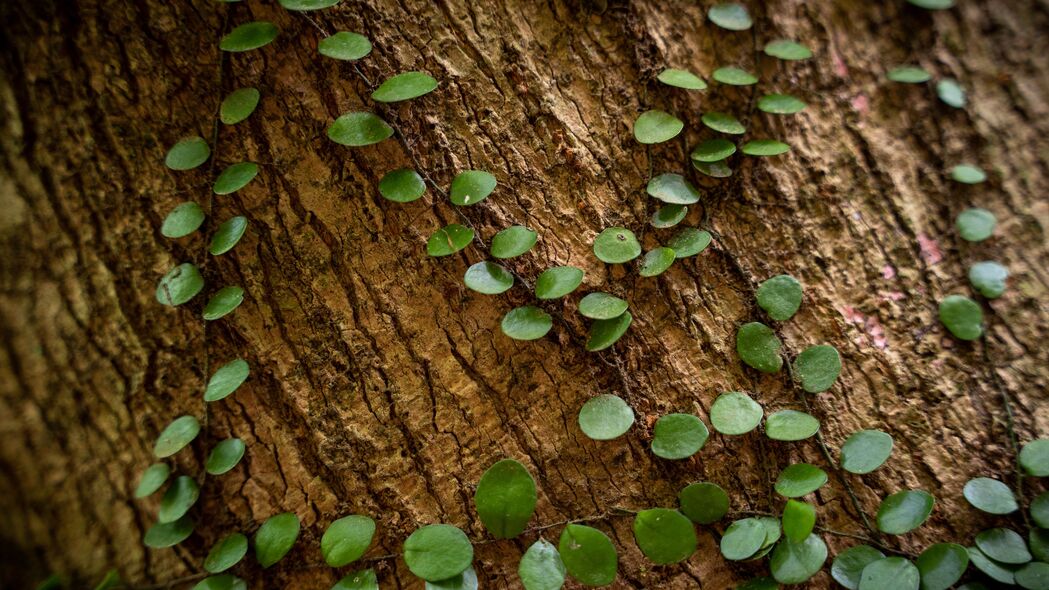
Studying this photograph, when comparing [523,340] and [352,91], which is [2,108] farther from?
[523,340]

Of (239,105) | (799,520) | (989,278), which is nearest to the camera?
(799,520)

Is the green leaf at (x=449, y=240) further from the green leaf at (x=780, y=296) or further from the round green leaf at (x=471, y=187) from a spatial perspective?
the green leaf at (x=780, y=296)

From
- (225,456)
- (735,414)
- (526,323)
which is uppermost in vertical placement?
(526,323)

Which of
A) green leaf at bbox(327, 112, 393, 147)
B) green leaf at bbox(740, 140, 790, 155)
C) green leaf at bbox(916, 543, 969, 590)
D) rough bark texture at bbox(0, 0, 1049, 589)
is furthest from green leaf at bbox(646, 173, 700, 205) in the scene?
green leaf at bbox(916, 543, 969, 590)

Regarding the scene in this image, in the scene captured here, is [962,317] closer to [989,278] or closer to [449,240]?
[989,278]

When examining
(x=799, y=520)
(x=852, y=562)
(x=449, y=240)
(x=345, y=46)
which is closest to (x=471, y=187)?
(x=449, y=240)

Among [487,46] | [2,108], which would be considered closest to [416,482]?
[487,46]

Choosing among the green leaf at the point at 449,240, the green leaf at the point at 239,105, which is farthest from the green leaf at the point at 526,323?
the green leaf at the point at 239,105
